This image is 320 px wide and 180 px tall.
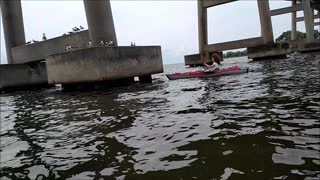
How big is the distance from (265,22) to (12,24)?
2765cm

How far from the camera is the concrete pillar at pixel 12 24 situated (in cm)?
2709

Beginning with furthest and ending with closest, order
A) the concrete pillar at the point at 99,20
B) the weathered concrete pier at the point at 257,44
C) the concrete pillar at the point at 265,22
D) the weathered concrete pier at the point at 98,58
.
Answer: the concrete pillar at the point at 265,22
the weathered concrete pier at the point at 257,44
the concrete pillar at the point at 99,20
the weathered concrete pier at the point at 98,58

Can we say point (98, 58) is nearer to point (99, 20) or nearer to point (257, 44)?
point (99, 20)

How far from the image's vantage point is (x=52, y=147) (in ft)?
20.1

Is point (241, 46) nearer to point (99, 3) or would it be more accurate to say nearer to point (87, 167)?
point (99, 3)

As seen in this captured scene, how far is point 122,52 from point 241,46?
25.5 m

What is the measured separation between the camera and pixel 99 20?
17609 mm

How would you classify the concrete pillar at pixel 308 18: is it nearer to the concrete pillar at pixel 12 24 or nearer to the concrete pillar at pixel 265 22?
the concrete pillar at pixel 265 22

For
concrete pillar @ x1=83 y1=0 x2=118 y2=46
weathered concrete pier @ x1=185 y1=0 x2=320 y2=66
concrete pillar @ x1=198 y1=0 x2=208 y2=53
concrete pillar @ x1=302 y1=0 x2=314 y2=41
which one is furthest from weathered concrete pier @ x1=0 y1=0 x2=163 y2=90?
concrete pillar @ x1=302 y1=0 x2=314 y2=41

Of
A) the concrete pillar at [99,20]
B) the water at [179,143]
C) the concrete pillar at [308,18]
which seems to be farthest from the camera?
the concrete pillar at [308,18]

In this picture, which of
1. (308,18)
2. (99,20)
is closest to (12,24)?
(99,20)

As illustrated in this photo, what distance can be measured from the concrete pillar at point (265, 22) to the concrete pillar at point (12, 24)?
2612 centimetres

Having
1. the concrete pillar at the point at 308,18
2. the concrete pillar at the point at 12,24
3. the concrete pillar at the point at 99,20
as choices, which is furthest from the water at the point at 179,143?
the concrete pillar at the point at 308,18

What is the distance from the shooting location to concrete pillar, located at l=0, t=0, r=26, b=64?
27.1 meters
